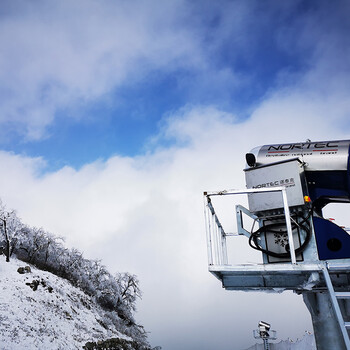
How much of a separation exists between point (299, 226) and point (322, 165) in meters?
1.41

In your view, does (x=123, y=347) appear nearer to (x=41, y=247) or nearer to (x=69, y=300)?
(x=69, y=300)

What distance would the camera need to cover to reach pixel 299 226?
21.3ft

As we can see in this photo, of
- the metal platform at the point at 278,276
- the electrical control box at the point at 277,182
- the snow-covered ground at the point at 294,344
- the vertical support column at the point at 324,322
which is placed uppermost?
the electrical control box at the point at 277,182

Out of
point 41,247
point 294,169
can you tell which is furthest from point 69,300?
point 294,169

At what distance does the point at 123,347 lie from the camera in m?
21.5

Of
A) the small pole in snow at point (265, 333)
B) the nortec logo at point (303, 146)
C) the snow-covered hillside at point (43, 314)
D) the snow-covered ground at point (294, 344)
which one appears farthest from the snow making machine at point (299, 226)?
the snow-covered hillside at point (43, 314)

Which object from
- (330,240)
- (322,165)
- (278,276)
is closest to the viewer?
(278,276)

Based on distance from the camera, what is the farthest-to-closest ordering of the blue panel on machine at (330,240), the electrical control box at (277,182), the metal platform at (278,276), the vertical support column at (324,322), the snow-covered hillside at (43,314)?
the snow-covered hillside at (43,314)
the electrical control box at (277,182)
the blue panel on machine at (330,240)
the vertical support column at (324,322)
the metal platform at (278,276)

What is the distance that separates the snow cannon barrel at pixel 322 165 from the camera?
666cm

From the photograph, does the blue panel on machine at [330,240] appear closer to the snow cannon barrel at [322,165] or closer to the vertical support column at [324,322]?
the snow cannon barrel at [322,165]

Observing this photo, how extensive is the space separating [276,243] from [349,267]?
156 centimetres

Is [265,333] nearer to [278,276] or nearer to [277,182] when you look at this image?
[278,276]

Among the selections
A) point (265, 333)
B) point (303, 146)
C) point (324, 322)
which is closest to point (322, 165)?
point (303, 146)

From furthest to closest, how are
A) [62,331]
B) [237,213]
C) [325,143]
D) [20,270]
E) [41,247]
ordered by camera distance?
[41,247] → [20,270] → [62,331] → [237,213] → [325,143]
